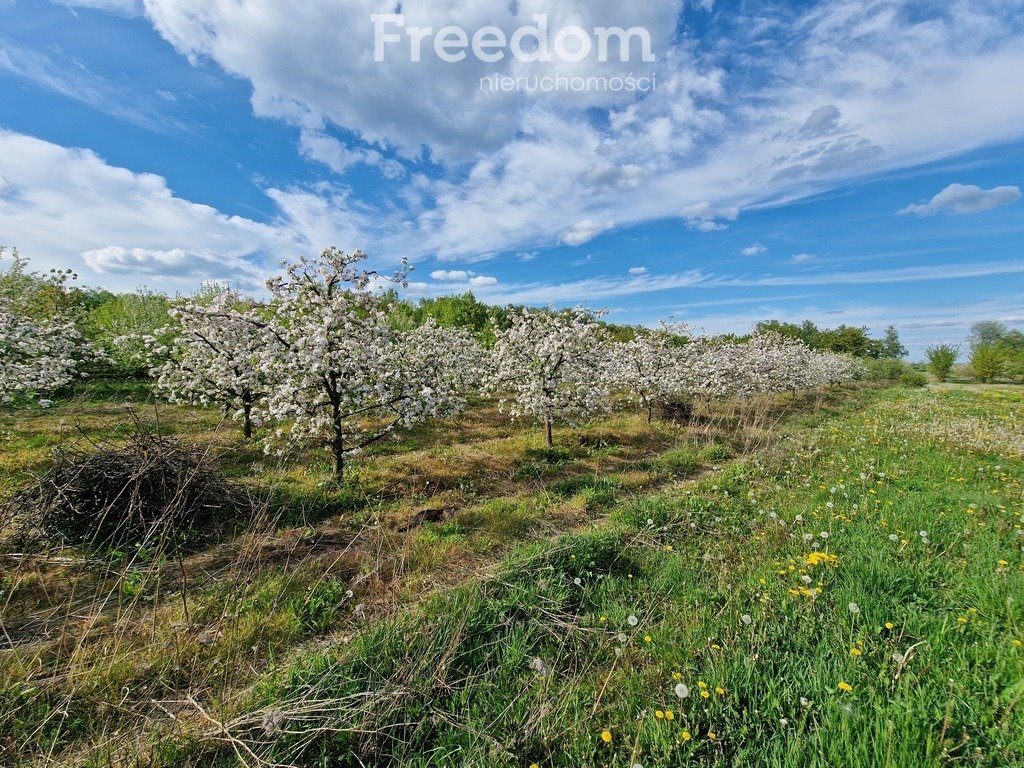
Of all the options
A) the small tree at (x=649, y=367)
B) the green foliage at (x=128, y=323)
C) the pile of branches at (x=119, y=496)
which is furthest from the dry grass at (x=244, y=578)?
the green foliage at (x=128, y=323)

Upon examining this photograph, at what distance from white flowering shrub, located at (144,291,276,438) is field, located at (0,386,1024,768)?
402 cm

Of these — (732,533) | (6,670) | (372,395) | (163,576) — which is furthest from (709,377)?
(6,670)

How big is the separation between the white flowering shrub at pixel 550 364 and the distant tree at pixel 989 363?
72.8m

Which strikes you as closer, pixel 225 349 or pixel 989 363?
pixel 225 349

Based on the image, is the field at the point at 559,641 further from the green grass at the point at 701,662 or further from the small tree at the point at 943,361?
the small tree at the point at 943,361

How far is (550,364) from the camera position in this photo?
48.9 feet

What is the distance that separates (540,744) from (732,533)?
4935 millimetres

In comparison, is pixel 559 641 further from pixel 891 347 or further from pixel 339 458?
pixel 891 347

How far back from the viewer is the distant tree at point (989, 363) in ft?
186

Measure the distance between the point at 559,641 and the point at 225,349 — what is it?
44.4 feet

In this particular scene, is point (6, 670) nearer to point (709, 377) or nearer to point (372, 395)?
point (372, 395)

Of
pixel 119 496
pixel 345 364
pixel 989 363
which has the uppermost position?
pixel 345 364

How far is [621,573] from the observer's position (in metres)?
5.80

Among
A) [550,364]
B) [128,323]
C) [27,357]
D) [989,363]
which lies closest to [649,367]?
[550,364]
